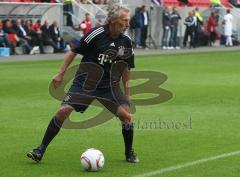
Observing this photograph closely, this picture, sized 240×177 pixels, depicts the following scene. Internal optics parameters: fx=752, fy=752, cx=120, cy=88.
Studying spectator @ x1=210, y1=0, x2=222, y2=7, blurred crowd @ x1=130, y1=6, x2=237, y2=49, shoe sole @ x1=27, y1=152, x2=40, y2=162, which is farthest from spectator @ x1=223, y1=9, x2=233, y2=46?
shoe sole @ x1=27, y1=152, x2=40, y2=162

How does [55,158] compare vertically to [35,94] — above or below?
above

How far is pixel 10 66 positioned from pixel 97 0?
1564 cm

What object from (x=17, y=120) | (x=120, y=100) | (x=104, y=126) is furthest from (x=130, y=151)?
(x=17, y=120)

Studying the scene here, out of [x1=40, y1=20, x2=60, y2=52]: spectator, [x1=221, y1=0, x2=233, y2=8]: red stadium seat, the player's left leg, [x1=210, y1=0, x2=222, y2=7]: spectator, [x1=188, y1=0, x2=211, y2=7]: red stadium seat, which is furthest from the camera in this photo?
[x1=221, y1=0, x2=233, y2=8]: red stadium seat

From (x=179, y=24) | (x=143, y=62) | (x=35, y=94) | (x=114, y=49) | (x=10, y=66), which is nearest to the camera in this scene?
(x=114, y=49)

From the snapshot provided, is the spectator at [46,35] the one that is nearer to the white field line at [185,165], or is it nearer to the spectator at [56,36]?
the spectator at [56,36]

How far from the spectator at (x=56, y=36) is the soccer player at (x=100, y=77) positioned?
1018 inches

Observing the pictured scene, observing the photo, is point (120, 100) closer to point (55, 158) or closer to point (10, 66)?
point (55, 158)

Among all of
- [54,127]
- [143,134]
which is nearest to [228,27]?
[143,134]

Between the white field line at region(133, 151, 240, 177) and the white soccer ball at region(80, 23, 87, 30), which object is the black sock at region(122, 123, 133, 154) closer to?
the white field line at region(133, 151, 240, 177)

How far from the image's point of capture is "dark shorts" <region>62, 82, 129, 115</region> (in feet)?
31.4

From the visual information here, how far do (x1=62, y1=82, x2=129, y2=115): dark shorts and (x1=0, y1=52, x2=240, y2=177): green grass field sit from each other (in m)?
0.76

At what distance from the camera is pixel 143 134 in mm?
12430

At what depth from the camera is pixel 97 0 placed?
42.6m
